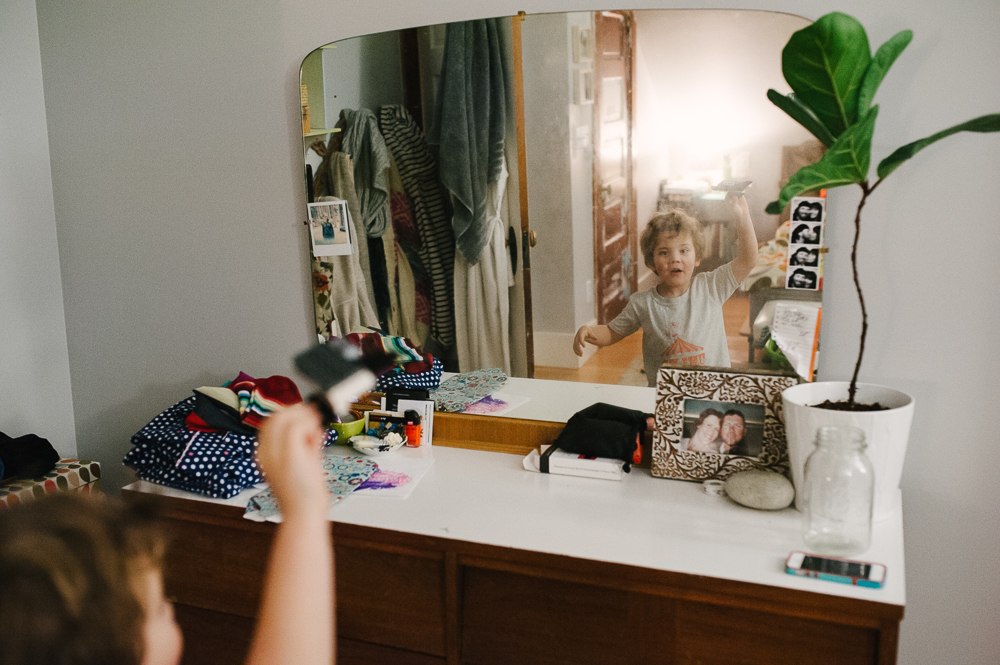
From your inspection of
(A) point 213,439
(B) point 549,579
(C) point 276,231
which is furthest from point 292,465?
(C) point 276,231

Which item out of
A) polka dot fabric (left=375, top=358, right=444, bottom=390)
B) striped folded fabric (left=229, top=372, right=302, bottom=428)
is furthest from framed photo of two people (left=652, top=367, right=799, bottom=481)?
striped folded fabric (left=229, top=372, right=302, bottom=428)

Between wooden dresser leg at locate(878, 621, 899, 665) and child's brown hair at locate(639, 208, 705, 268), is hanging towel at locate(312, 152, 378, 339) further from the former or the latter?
wooden dresser leg at locate(878, 621, 899, 665)

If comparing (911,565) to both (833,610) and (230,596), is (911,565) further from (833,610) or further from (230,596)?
(230,596)

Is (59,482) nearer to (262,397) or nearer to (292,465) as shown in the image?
(262,397)

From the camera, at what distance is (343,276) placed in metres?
1.91

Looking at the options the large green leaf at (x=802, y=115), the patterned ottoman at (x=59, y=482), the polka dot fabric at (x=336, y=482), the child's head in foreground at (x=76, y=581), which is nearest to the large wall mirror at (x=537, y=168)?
the large green leaf at (x=802, y=115)

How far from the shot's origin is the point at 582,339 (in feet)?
5.57

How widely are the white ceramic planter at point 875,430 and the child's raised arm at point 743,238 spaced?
0.27m

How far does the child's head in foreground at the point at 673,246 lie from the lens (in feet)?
5.15

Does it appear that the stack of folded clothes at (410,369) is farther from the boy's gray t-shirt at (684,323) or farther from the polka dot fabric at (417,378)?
the boy's gray t-shirt at (684,323)

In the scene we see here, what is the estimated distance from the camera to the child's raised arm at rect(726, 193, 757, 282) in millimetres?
1524

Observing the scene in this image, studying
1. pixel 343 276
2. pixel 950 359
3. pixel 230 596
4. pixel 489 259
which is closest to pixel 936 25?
pixel 950 359

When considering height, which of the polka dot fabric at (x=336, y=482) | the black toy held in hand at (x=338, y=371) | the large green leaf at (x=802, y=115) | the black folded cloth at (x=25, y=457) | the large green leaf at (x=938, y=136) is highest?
the large green leaf at (x=802, y=115)

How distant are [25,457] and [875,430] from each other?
6.62 ft
